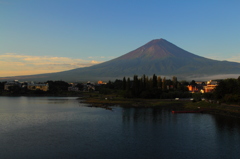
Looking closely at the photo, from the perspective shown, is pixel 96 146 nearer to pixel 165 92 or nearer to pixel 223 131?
pixel 223 131

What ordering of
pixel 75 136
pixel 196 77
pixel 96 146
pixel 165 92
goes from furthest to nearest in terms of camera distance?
pixel 196 77, pixel 165 92, pixel 75 136, pixel 96 146

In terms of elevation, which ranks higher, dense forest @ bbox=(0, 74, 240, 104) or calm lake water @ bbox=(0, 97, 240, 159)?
dense forest @ bbox=(0, 74, 240, 104)

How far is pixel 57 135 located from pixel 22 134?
4097mm

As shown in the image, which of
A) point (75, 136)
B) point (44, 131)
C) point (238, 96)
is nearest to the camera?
point (75, 136)

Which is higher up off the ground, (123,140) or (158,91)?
(158,91)

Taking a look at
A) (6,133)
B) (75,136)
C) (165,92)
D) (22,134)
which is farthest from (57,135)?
(165,92)

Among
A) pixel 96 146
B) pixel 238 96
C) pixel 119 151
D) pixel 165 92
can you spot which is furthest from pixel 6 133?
pixel 165 92

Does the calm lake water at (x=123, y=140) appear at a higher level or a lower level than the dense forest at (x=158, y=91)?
lower

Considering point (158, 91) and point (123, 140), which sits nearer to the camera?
point (123, 140)

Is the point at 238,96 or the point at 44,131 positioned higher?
the point at 238,96

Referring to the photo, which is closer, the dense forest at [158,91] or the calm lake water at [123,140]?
the calm lake water at [123,140]

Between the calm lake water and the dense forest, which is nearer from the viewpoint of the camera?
the calm lake water

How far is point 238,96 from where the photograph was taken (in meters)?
51.5

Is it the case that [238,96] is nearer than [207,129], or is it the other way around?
[207,129]
